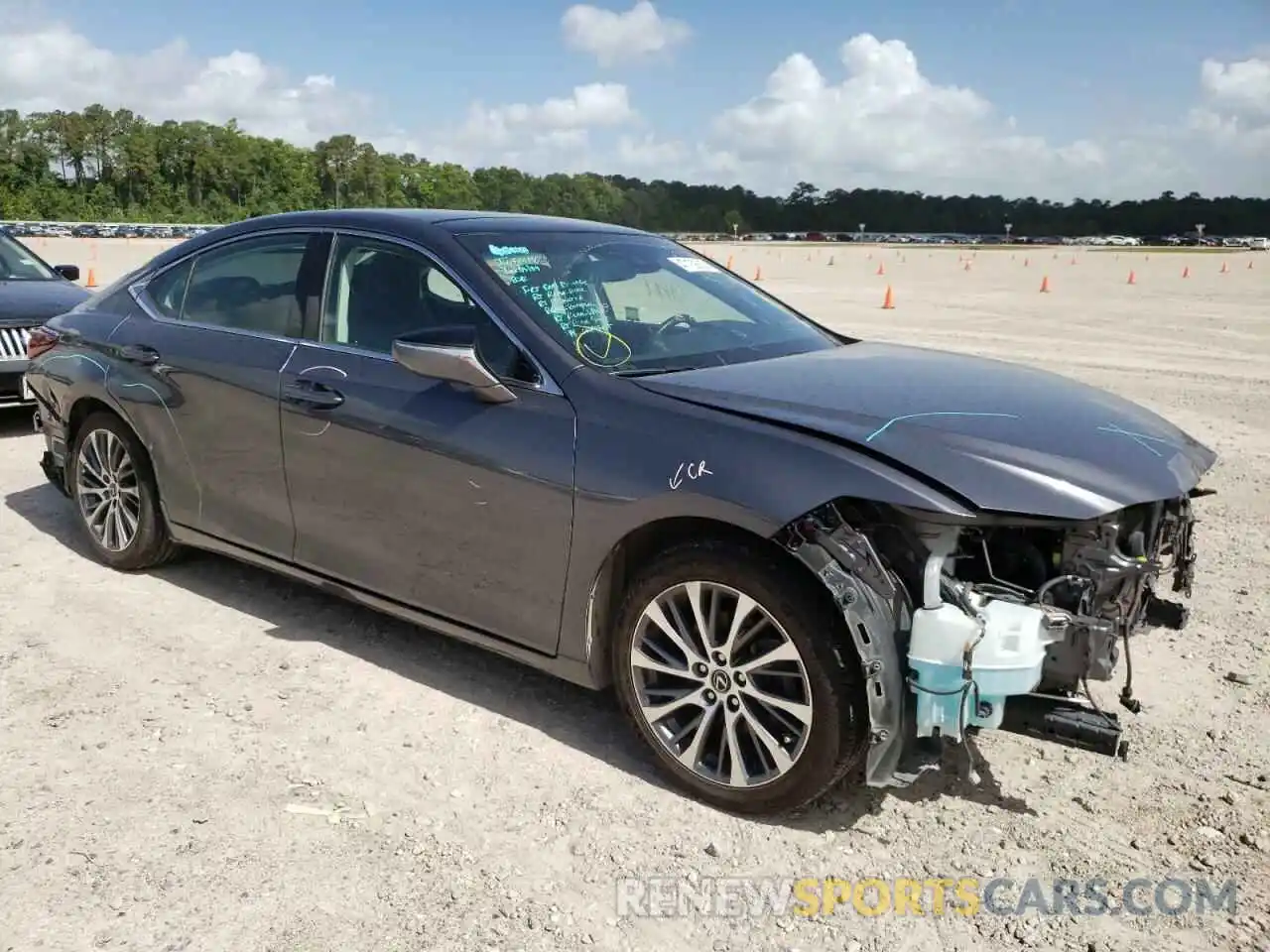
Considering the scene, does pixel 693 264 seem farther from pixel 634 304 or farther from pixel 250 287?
pixel 250 287

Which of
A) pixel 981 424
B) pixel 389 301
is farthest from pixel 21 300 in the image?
pixel 981 424

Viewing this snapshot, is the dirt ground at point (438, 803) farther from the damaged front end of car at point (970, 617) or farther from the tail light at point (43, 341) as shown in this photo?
the tail light at point (43, 341)

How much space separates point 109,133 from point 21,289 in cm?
Answer: 11626

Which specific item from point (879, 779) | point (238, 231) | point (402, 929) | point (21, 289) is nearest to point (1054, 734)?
point (879, 779)

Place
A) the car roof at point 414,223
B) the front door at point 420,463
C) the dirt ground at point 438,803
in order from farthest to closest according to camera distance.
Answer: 1. the car roof at point 414,223
2. the front door at point 420,463
3. the dirt ground at point 438,803

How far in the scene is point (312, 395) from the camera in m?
4.23

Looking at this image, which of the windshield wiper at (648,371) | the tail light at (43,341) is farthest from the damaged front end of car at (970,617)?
the tail light at (43,341)

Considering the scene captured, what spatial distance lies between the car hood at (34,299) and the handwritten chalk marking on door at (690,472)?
20.4 feet

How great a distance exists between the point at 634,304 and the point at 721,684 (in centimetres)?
160

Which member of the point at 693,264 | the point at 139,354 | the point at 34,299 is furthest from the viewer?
the point at 34,299

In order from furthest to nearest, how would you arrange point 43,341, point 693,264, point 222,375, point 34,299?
point 34,299
point 43,341
point 693,264
point 222,375

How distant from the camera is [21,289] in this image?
28.6 ft

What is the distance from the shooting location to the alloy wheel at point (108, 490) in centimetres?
523

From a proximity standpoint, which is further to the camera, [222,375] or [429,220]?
[222,375]
